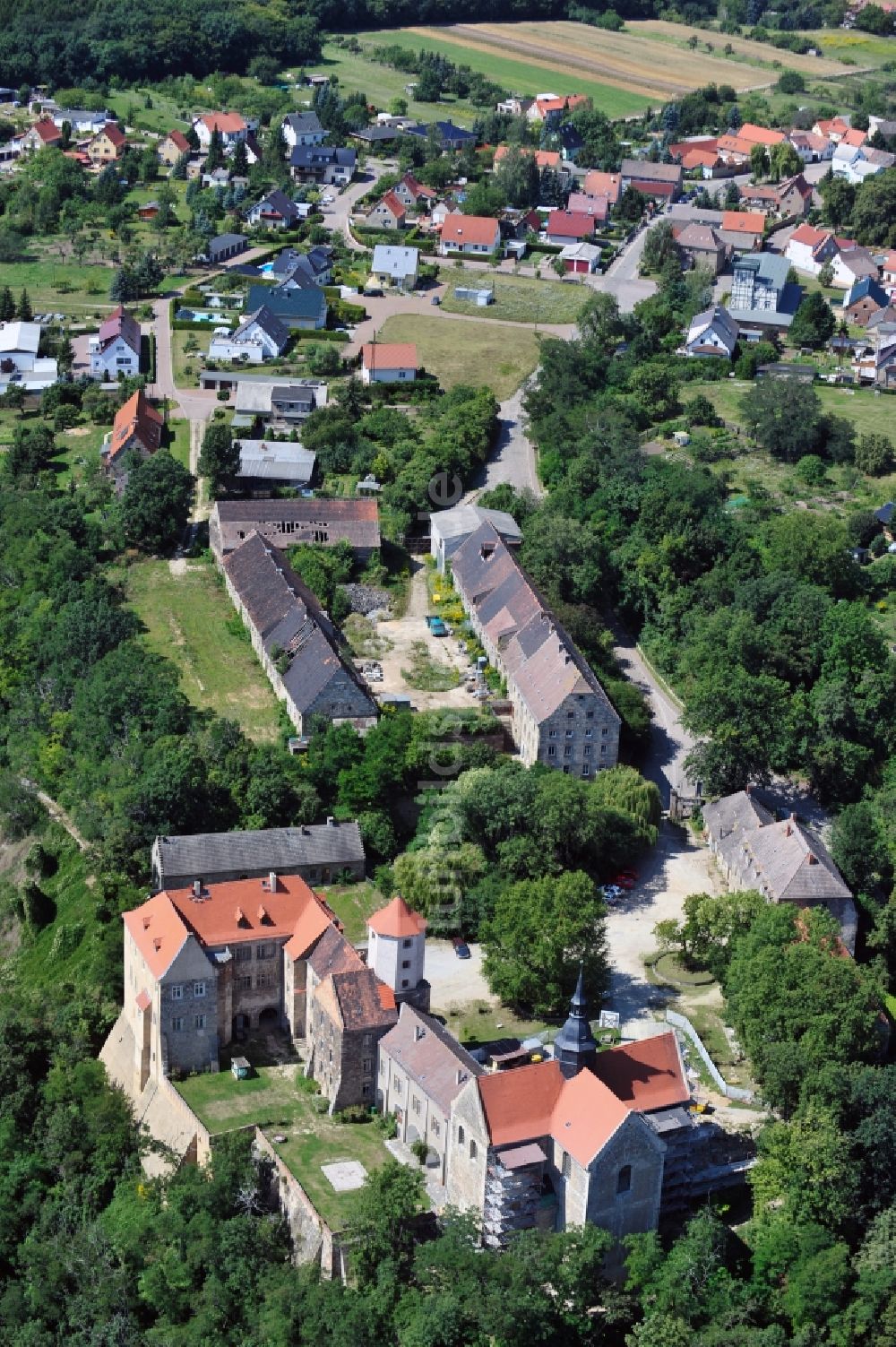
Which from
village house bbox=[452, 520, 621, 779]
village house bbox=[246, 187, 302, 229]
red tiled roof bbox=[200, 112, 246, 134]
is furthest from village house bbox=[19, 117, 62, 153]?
village house bbox=[452, 520, 621, 779]

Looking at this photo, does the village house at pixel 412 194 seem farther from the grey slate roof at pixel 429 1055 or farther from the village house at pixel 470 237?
the grey slate roof at pixel 429 1055

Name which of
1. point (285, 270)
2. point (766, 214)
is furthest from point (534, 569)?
point (766, 214)

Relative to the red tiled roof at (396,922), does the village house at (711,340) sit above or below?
below

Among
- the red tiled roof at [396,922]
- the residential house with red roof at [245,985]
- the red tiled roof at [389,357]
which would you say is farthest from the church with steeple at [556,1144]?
the red tiled roof at [389,357]

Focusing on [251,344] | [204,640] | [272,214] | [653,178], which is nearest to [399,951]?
[204,640]

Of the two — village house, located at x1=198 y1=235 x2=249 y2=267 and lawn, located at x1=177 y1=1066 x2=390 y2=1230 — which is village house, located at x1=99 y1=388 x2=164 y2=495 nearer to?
village house, located at x1=198 y1=235 x2=249 y2=267

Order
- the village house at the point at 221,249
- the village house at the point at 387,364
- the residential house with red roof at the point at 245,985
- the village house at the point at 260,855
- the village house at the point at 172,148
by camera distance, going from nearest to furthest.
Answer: the residential house with red roof at the point at 245,985 → the village house at the point at 260,855 → the village house at the point at 387,364 → the village house at the point at 221,249 → the village house at the point at 172,148

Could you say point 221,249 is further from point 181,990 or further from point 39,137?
point 181,990
